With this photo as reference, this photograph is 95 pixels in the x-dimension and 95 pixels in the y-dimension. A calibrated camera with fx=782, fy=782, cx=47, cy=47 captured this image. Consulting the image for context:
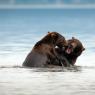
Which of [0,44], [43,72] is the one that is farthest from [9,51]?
[43,72]

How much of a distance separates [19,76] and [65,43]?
150cm

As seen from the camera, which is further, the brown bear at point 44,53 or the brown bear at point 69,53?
the brown bear at point 69,53

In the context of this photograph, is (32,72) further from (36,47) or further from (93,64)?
(93,64)

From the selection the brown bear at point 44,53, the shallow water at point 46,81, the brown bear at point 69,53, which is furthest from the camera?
the brown bear at point 69,53

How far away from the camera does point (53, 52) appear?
14328 millimetres

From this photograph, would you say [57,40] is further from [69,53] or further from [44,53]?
[44,53]

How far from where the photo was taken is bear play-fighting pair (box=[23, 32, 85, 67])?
14250 mm

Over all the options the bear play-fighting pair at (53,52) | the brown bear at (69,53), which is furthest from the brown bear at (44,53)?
the brown bear at (69,53)

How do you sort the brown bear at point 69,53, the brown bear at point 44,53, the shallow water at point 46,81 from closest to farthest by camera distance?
the shallow water at point 46,81
the brown bear at point 44,53
the brown bear at point 69,53

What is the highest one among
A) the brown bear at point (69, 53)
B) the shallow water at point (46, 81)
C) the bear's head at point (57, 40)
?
the bear's head at point (57, 40)

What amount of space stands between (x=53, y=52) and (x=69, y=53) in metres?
0.36

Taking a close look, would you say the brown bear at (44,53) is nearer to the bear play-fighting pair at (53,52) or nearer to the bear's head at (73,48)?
the bear play-fighting pair at (53,52)

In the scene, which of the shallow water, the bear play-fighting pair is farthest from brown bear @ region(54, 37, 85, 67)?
the shallow water

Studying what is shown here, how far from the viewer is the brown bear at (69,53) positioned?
14.4 m
